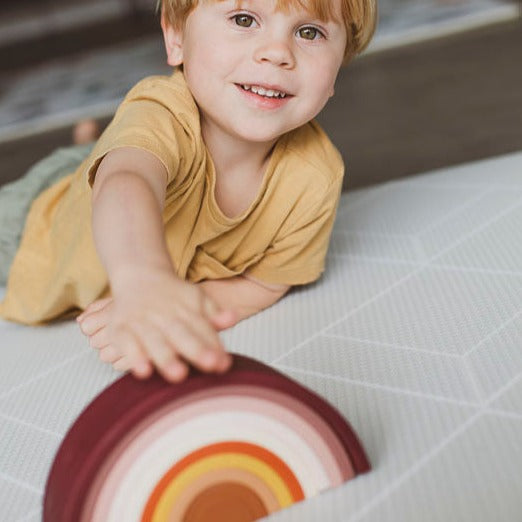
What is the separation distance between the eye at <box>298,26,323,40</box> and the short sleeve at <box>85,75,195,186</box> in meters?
0.14

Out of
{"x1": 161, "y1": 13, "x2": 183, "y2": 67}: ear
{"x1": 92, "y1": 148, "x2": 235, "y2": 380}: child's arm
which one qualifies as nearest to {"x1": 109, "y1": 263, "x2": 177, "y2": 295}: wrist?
{"x1": 92, "y1": 148, "x2": 235, "y2": 380}: child's arm

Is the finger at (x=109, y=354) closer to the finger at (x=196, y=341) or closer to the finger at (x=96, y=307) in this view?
the finger at (x=96, y=307)

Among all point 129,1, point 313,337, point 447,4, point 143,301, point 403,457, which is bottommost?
point 129,1

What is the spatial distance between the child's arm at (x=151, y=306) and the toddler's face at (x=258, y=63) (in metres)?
0.29

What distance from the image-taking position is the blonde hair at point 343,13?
0.81 m

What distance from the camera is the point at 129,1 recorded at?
4.57 metres

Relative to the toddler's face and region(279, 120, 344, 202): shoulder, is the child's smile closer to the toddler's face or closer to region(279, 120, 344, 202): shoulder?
the toddler's face

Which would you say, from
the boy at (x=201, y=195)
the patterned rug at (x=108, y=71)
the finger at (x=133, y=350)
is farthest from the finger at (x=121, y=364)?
the patterned rug at (x=108, y=71)

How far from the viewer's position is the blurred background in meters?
1.69

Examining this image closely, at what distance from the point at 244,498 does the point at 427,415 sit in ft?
0.61

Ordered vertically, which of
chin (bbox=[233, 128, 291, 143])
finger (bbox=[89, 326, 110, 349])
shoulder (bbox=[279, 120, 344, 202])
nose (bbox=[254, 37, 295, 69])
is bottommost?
finger (bbox=[89, 326, 110, 349])

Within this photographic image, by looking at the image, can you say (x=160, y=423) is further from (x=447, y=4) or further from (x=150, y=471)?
(x=447, y=4)

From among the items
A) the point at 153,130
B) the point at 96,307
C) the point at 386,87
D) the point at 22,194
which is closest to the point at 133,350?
the point at 153,130

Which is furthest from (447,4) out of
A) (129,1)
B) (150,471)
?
(150,471)
